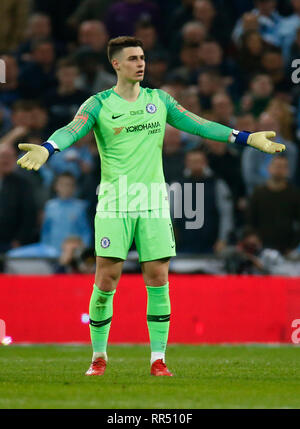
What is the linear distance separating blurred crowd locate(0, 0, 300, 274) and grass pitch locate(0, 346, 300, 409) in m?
2.99

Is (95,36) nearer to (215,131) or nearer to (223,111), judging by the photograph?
(223,111)

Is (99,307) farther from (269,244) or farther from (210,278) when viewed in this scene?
(269,244)

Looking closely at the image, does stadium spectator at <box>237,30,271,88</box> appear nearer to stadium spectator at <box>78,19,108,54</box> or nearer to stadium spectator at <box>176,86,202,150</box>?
stadium spectator at <box>176,86,202,150</box>

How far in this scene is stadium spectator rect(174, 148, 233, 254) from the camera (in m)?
14.0

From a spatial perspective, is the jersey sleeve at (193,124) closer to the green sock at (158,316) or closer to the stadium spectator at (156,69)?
the green sock at (158,316)

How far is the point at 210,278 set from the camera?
43.7ft

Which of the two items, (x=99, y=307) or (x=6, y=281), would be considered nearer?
(x=99, y=307)

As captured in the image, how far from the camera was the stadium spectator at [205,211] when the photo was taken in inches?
551

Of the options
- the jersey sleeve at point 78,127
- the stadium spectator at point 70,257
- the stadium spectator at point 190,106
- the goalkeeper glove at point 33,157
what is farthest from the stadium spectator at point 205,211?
the goalkeeper glove at point 33,157

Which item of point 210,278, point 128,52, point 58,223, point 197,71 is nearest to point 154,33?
point 197,71

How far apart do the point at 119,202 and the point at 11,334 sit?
556cm

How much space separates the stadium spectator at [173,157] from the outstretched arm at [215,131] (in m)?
5.72
